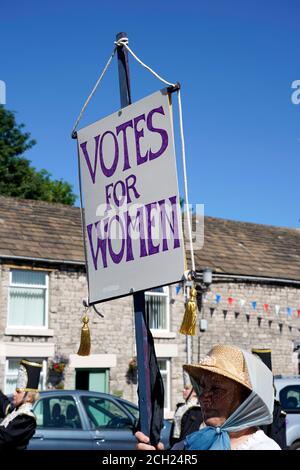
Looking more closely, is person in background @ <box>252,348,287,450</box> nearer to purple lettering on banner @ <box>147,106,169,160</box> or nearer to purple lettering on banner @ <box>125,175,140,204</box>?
purple lettering on banner @ <box>125,175,140,204</box>

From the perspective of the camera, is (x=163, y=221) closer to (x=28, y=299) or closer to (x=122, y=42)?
(x=122, y=42)

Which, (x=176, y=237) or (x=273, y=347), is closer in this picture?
(x=176, y=237)

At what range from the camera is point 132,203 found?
379cm

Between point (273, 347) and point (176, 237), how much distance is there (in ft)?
64.4

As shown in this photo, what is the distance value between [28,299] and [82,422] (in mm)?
8221

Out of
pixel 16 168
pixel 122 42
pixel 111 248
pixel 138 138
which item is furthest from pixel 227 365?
pixel 16 168

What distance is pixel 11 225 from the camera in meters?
19.8

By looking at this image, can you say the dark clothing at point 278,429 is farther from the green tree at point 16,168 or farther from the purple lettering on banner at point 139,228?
the green tree at point 16,168

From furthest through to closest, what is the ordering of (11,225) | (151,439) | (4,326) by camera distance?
(11,225) < (4,326) < (151,439)

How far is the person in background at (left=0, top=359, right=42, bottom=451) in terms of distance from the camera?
5445 mm

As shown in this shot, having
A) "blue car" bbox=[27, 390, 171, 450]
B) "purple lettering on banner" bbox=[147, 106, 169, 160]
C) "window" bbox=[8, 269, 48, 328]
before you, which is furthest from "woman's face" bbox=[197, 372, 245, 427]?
"window" bbox=[8, 269, 48, 328]
